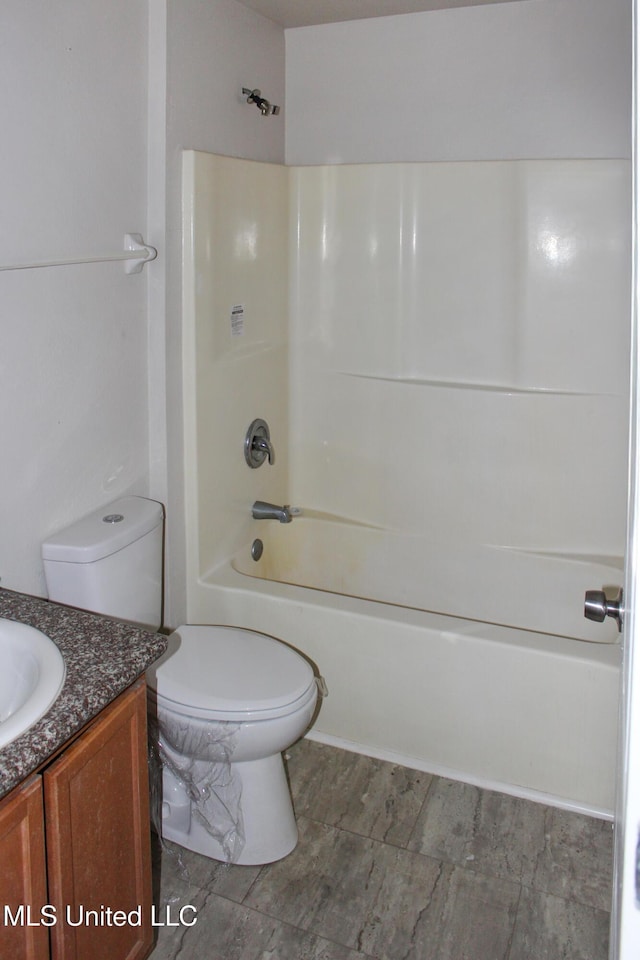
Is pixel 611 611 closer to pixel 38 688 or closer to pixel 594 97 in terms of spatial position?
pixel 38 688

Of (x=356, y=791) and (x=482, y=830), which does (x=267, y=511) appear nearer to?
(x=356, y=791)

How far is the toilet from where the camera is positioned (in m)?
1.96

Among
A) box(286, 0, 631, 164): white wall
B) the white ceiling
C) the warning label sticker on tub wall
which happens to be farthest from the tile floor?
the white ceiling

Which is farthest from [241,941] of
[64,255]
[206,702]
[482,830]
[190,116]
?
[190,116]

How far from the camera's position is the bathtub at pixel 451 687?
2.21m

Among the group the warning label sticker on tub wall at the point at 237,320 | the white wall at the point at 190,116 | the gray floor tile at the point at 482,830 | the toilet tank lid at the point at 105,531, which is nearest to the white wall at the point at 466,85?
the white wall at the point at 190,116

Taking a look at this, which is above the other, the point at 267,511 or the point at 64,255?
the point at 64,255

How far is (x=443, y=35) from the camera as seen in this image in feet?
9.17

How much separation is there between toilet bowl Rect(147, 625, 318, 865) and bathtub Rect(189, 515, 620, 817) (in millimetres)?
292

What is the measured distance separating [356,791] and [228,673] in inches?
22.5

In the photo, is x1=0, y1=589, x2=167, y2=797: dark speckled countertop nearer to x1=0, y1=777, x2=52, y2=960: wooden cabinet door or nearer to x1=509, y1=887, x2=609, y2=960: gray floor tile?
x1=0, y1=777, x2=52, y2=960: wooden cabinet door

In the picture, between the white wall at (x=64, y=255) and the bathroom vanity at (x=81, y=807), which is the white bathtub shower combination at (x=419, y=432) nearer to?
the white wall at (x=64, y=255)

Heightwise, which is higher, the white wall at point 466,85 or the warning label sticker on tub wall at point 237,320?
the white wall at point 466,85

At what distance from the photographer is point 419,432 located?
2.98 meters
